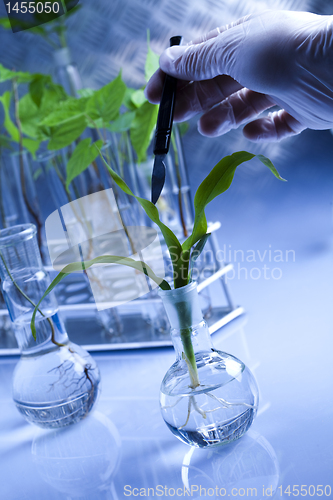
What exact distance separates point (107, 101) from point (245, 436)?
1.64ft

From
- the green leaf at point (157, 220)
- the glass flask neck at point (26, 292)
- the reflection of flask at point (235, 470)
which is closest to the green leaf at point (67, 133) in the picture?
the glass flask neck at point (26, 292)

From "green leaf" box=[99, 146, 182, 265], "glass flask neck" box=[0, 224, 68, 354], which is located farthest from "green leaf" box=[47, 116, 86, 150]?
"green leaf" box=[99, 146, 182, 265]

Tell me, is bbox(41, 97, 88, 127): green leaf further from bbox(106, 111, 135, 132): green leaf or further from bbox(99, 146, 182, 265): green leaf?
bbox(99, 146, 182, 265): green leaf

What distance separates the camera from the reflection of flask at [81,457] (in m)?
0.42

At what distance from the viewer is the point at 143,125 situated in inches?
25.7

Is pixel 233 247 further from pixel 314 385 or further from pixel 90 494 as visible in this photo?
pixel 90 494

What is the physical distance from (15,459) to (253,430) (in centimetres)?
28

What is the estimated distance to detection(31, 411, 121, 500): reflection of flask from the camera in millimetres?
417

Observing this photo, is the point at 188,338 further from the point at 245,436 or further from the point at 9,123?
the point at 9,123

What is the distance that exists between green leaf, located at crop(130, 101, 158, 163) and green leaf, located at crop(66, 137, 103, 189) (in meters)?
0.06

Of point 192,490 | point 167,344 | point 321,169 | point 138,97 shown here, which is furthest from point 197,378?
point 321,169

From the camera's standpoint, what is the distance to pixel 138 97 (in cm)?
71

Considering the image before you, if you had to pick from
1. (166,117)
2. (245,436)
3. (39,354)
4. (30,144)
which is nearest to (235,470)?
(245,436)

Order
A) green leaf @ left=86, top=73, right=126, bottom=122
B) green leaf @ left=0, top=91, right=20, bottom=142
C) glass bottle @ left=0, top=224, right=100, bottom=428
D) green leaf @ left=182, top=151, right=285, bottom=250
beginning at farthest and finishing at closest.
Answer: green leaf @ left=0, top=91, right=20, bottom=142
green leaf @ left=86, top=73, right=126, bottom=122
glass bottle @ left=0, top=224, right=100, bottom=428
green leaf @ left=182, top=151, right=285, bottom=250
